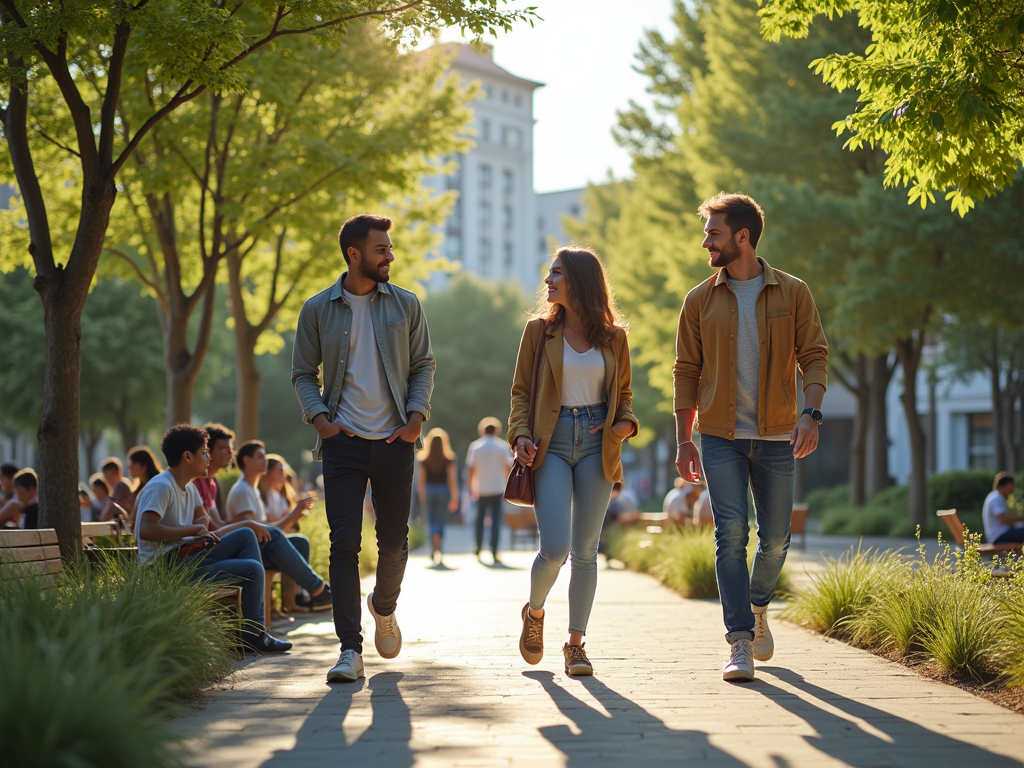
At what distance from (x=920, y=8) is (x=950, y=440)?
147 feet

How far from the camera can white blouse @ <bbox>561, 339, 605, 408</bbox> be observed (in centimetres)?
596

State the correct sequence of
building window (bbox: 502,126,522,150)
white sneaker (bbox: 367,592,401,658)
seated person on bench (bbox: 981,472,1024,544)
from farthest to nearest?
1. building window (bbox: 502,126,522,150)
2. seated person on bench (bbox: 981,472,1024,544)
3. white sneaker (bbox: 367,592,401,658)

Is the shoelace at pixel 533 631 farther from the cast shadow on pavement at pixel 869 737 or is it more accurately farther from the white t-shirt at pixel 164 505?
the white t-shirt at pixel 164 505

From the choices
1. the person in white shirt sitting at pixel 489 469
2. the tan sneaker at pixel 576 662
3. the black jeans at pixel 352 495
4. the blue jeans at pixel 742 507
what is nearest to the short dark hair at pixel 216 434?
the black jeans at pixel 352 495

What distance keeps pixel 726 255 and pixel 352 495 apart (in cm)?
224

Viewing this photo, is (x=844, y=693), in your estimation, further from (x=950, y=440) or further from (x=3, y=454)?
(x=3, y=454)

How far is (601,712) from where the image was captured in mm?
4922

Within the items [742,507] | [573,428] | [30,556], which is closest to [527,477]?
[573,428]

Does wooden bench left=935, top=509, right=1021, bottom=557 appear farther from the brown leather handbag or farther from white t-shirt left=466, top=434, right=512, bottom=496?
white t-shirt left=466, top=434, right=512, bottom=496

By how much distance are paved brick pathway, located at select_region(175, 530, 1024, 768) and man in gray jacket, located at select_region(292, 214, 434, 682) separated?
0.58 m

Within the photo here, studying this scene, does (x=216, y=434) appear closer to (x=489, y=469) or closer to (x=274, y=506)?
(x=274, y=506)

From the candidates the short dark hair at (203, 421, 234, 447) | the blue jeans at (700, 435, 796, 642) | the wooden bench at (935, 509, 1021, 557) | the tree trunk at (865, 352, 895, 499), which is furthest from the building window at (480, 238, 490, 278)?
the blue jeans at (700, 435, 796, 642)

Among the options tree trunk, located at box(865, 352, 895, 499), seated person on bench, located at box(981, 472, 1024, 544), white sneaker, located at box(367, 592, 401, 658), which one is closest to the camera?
white sneaker, located at box(367, 592, 401, 658)

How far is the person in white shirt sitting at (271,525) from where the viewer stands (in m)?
8.21
